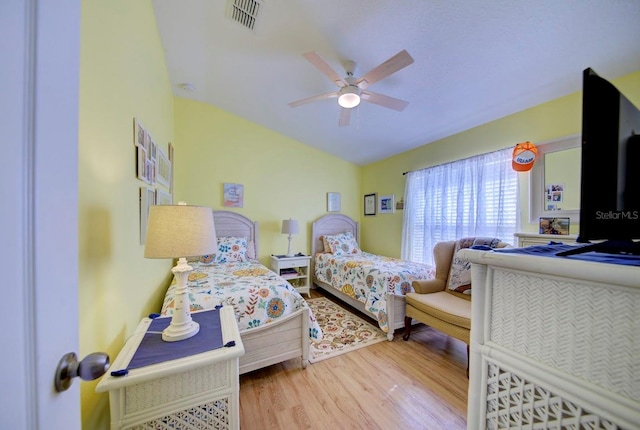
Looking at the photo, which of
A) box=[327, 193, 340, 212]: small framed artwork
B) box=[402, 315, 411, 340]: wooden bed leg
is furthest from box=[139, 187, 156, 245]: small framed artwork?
box=[327, 193, 340, 212]: small framed artwork

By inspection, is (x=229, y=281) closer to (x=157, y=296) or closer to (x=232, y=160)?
(x=157, y=296)

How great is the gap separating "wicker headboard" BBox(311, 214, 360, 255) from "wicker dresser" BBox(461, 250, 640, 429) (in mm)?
3461

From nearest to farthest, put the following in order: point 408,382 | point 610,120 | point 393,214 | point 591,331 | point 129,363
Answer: point 591,331, point 610,120, point 129,363, point 408,382, point 393,214

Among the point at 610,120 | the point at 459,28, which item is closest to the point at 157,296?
the point at 610,120

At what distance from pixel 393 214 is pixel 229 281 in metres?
2.77

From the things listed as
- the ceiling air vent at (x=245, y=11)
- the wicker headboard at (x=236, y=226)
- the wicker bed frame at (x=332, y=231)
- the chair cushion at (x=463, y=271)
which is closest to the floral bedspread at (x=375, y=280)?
the wicker bed frame at (x=332, y=231)

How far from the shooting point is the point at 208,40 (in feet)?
7.00

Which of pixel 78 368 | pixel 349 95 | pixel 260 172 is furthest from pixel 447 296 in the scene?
pixel 260 172

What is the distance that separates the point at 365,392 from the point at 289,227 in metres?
2.37

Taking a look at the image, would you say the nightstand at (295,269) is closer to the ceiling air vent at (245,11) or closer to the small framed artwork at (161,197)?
the small framed artwork at (161,197)

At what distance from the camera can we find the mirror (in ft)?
6.73

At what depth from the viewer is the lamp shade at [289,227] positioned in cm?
366

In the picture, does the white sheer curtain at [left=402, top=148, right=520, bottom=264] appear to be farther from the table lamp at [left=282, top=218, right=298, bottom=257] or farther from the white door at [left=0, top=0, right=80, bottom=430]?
the white door at [left=0, top=0, right=80, bottom=430]

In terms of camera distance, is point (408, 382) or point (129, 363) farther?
point (408, 382)
